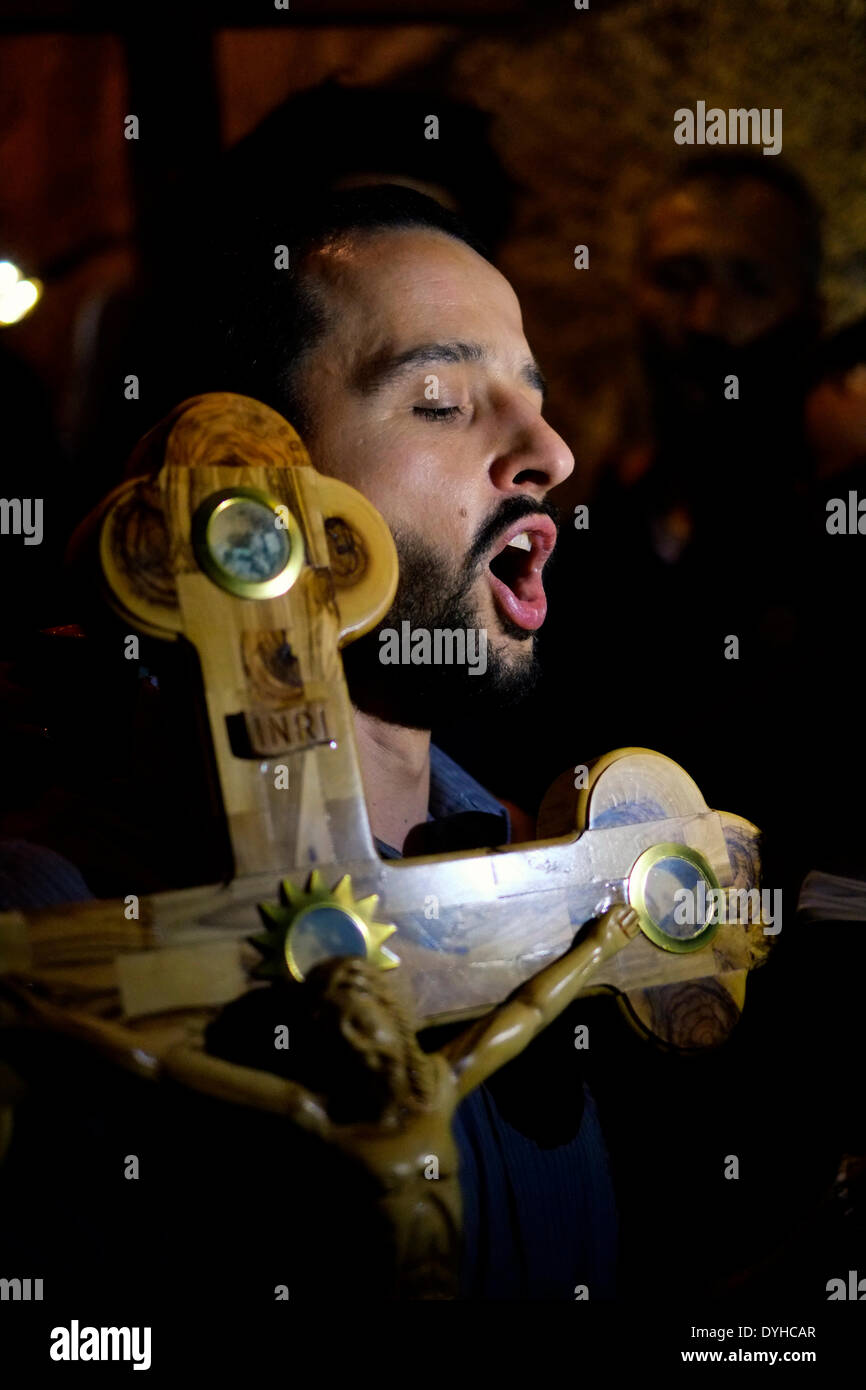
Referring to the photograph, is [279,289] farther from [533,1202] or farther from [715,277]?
[715,277]

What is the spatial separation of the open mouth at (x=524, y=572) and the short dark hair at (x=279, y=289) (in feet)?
0.95

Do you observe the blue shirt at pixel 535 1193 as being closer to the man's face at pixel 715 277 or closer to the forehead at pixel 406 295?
the forehead at pixel 406 295

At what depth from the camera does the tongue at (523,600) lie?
4.55ft

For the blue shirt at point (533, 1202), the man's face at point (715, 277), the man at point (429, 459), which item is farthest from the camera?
→ the man's face at point (715, 277)

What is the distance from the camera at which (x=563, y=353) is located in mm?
3025

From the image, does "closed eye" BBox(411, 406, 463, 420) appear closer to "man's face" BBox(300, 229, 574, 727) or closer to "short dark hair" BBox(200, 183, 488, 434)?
"man's face" BBox(300, 229, 574, 727)

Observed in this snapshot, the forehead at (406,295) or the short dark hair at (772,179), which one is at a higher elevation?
the short dark hair at (772,179)

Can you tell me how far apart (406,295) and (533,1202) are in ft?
3.29

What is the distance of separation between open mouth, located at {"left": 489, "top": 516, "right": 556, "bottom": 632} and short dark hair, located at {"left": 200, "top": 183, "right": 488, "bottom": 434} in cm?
29

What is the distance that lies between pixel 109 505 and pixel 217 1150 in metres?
0.53

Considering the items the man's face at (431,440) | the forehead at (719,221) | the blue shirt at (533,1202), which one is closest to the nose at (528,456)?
the man's face at (431,440)

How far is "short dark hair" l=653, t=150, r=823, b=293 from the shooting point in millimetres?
3066
